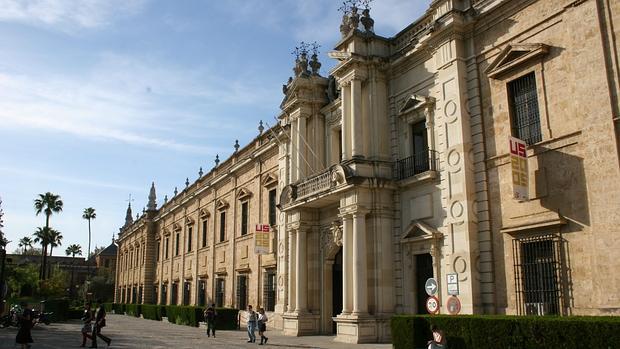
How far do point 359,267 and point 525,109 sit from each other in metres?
7.20

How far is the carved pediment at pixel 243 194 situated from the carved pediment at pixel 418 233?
49.5 feet

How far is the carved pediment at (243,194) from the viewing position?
3272 centimetres

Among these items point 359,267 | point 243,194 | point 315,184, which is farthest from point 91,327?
point 243,194

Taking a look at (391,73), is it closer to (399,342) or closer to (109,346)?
(399,342)

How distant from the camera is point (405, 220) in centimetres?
1914

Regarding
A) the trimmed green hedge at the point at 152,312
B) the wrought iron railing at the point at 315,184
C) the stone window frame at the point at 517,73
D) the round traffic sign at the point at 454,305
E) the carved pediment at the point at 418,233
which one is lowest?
the trimmed green hedge at the point at 152,312

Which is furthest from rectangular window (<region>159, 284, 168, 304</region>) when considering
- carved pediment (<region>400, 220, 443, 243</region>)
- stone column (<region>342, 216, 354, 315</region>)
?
carved pediment (<region>400, 220, 443, 243</region>)

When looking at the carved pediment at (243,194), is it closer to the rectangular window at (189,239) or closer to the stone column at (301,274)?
the stone column at (301,274)

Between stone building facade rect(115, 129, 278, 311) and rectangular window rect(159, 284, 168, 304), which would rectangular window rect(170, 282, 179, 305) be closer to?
stone building facade rect(115, 129, 278, 311)

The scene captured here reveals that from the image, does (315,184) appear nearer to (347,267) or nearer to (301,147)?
(301,147)

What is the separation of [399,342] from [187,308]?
20.3 m

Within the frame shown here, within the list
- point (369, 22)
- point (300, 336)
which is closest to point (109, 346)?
point (300, 336)

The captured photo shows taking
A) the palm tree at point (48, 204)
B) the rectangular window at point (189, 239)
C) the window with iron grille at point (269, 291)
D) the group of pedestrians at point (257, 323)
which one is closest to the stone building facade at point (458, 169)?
the group of pedestrians at point (257, 323)

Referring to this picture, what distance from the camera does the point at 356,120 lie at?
2031 centimetres
